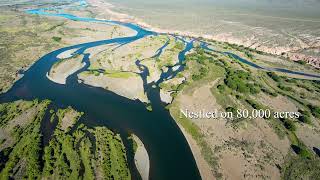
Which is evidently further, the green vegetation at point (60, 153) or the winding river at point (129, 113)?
the winding river at point (129, 113)

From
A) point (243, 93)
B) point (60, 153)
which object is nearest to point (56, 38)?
point (60, 153)

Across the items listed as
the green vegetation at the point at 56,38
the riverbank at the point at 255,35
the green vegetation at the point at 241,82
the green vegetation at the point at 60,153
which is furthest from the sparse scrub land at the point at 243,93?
the green vegetation at the point at 56,38

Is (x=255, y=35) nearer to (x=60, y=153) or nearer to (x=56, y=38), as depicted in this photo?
(x=56, y=38)

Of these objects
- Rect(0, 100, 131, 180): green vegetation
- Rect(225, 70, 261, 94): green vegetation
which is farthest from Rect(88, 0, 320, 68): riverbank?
Rect(0, 100, 131, 180): green vegetation

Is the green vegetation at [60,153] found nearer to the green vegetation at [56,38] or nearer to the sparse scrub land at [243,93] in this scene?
the sparse scrub land at [243,93]

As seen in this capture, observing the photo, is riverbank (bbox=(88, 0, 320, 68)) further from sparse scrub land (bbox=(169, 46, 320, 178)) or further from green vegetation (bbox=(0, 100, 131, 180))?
green vegetation (bbox=(0, 100, 131, 180))
